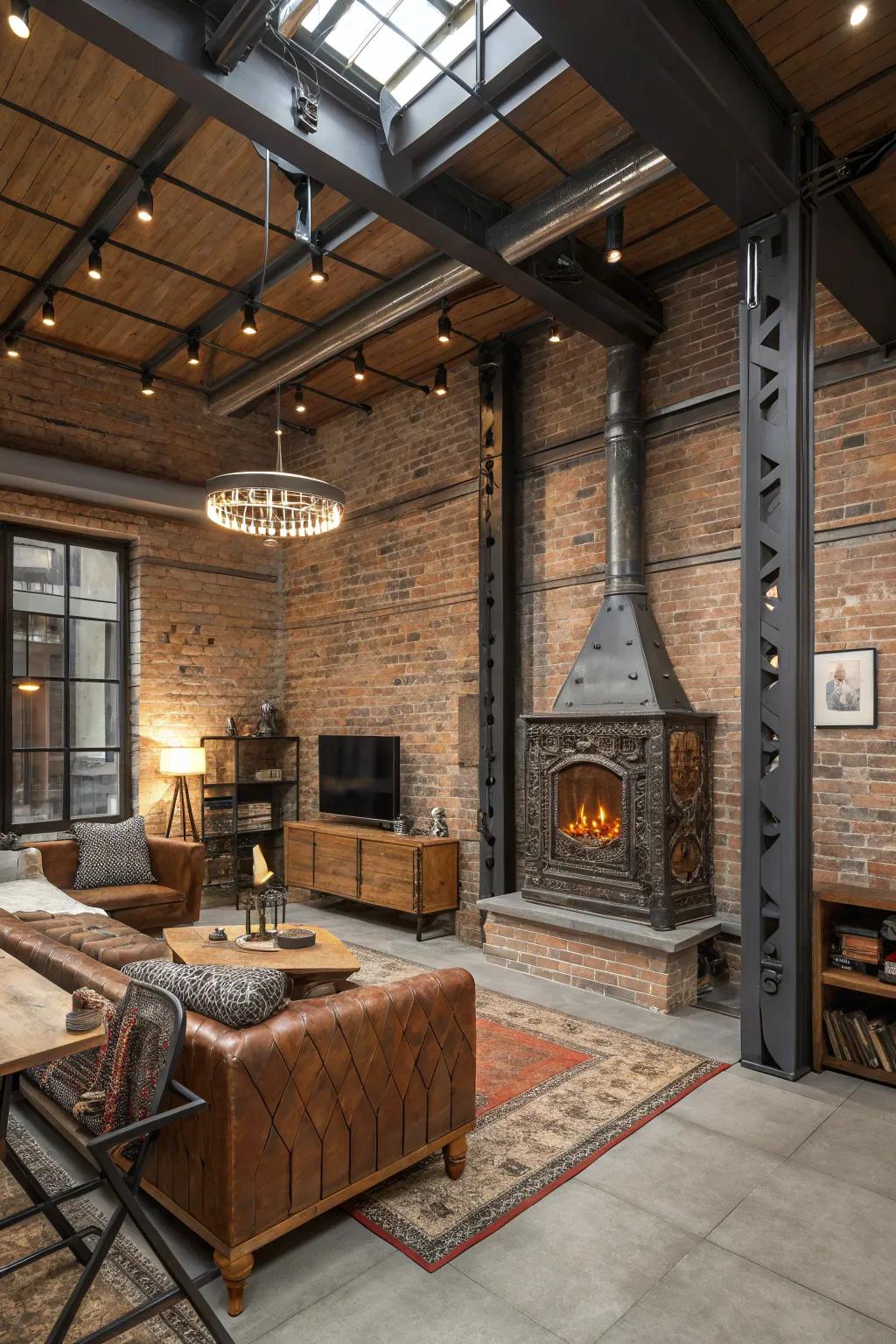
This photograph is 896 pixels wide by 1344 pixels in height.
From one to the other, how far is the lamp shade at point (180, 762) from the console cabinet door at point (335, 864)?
3.84 ft

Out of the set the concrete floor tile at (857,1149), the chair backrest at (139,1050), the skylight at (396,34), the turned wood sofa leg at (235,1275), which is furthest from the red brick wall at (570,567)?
the chair backrest at (139,1050)

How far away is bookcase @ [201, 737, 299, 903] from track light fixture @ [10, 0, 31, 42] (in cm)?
520

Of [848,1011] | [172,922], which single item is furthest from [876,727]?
[172,922]

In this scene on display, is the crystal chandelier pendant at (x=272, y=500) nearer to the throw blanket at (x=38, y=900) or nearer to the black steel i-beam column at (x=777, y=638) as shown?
the black steel i-beam column at (x=777, y=638)

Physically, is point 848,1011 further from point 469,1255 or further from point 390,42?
point 390,42

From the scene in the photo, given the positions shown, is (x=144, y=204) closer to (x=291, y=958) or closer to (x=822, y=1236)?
(x=291, y=958)

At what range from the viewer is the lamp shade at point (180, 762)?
6.83 metres

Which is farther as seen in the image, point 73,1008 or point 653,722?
point 653,722

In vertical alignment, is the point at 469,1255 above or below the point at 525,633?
below

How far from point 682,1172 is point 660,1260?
0.52 meters

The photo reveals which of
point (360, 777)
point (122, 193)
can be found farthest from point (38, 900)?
point (122, 193)

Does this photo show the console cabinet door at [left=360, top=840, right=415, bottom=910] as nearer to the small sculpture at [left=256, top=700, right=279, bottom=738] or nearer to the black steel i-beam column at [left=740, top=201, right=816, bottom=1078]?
the small sculpture at [left=256, top=700, right=279, bottom=738]

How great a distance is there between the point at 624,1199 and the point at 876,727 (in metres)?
2.67

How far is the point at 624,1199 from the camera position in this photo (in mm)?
2715
